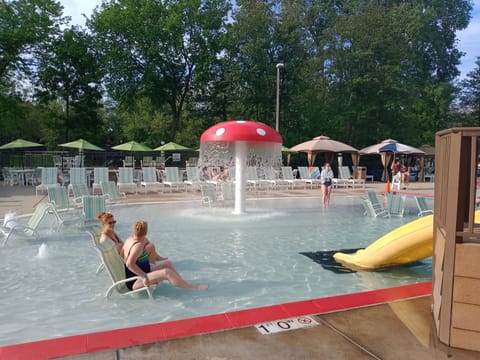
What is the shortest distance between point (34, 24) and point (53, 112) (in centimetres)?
701

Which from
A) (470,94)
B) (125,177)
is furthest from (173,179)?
(470,94)

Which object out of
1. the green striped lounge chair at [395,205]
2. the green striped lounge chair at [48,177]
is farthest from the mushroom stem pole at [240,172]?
the green striped lounge chair at [48,177]

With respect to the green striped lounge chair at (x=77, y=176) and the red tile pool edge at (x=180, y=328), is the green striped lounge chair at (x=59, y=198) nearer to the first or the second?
the green striped lounge chair at (x=77, y=176)

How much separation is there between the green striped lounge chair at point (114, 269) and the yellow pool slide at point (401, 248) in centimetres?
356

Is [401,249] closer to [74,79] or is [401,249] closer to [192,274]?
[192,274]

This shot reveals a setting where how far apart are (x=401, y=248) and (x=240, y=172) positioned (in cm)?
627

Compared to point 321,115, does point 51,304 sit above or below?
below

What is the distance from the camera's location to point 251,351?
320 centimetres

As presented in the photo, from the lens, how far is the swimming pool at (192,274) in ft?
14.9

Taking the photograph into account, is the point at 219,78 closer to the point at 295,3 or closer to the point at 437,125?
the point at 295,3

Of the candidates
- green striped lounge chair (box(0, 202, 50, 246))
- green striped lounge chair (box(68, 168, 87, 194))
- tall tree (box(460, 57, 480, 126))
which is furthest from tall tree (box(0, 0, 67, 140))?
tall tree (box(460, 57, 480, 126))

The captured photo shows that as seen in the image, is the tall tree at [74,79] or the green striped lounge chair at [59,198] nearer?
the green striped lounge chair at [59,198]

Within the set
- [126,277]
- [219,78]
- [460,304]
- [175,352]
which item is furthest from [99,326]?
[219,78]

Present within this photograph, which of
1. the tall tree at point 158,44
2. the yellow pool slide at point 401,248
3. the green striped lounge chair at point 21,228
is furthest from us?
the tall tree at point 158,44
